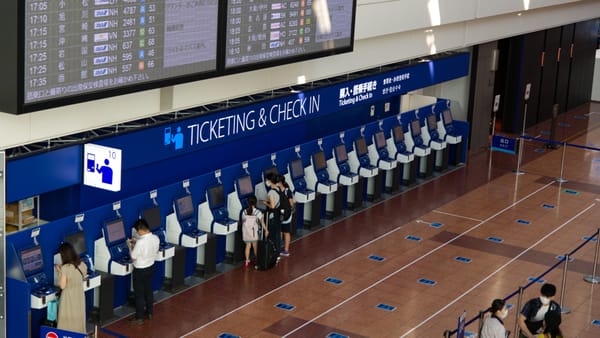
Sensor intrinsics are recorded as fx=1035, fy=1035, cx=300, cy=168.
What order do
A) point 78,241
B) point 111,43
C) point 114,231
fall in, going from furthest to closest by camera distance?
1. point 114,231
2. point 78,241
3. point 111,43

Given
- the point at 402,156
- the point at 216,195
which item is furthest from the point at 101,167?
the point at 402,156

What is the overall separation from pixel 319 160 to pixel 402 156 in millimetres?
2416

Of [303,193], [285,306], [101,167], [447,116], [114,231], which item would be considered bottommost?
[285,306]

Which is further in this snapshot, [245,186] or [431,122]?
[431,122]

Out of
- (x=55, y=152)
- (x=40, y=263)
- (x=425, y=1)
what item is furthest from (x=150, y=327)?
(x=425, y=1)

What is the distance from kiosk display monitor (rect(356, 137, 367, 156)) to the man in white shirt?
5.71 m

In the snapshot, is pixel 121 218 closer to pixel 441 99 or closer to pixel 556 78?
A: pixel 441 99

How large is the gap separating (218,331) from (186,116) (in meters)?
2.78

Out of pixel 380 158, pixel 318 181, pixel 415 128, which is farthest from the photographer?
pixel 415 128

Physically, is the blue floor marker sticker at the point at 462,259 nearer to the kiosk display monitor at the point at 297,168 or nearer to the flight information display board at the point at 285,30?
the kiosk display monitor at the point at 297,168

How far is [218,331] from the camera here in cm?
1141

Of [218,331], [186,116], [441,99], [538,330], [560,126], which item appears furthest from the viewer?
[560,126]

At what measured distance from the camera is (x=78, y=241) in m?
11.2

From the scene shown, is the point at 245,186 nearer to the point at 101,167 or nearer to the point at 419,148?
the point at 101,167
